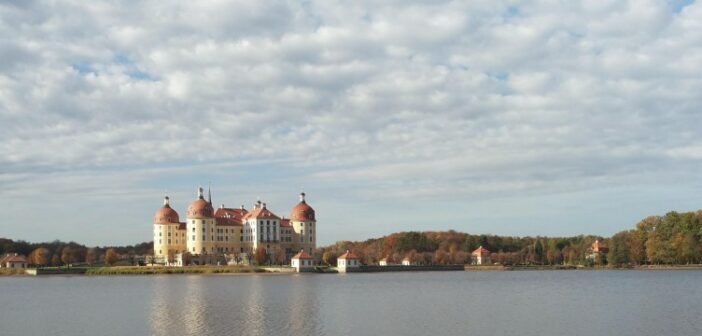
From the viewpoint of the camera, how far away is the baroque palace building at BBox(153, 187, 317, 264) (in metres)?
101

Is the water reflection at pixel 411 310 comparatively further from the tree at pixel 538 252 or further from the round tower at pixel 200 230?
the tree at pixel 538 252

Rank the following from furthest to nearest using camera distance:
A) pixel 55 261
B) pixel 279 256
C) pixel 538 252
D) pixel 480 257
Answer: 1. pixel 538 252
2. pixel 480 257
3. pixel 55 261
4. pixel 279 256

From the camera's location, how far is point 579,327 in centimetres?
3047

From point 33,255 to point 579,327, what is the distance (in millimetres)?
90371

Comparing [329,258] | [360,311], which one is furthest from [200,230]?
[360,311]

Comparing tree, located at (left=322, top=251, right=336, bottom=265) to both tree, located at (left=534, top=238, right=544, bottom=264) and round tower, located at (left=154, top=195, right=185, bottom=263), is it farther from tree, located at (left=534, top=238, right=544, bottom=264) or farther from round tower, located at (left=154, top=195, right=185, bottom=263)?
tree, located at (left=534, top=238, right=544, bottom=264)

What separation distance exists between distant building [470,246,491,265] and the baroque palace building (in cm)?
2136

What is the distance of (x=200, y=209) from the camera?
101m

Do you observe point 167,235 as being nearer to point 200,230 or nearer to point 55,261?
point 200,230

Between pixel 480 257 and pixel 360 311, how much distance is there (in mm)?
75551

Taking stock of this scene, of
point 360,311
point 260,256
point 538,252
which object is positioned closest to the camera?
point 360,311

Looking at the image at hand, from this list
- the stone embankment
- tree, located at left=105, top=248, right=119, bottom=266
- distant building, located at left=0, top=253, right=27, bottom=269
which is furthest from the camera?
tree, located at left=105, top=248, right=119, bottom=266

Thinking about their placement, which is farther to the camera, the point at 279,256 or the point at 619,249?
the point at 279,256

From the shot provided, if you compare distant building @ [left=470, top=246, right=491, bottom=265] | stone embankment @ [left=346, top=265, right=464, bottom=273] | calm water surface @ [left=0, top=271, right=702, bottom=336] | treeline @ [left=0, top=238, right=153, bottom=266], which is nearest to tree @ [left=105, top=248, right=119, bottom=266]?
treeline @ [left=0, top=238, right=153, bottom=266]
